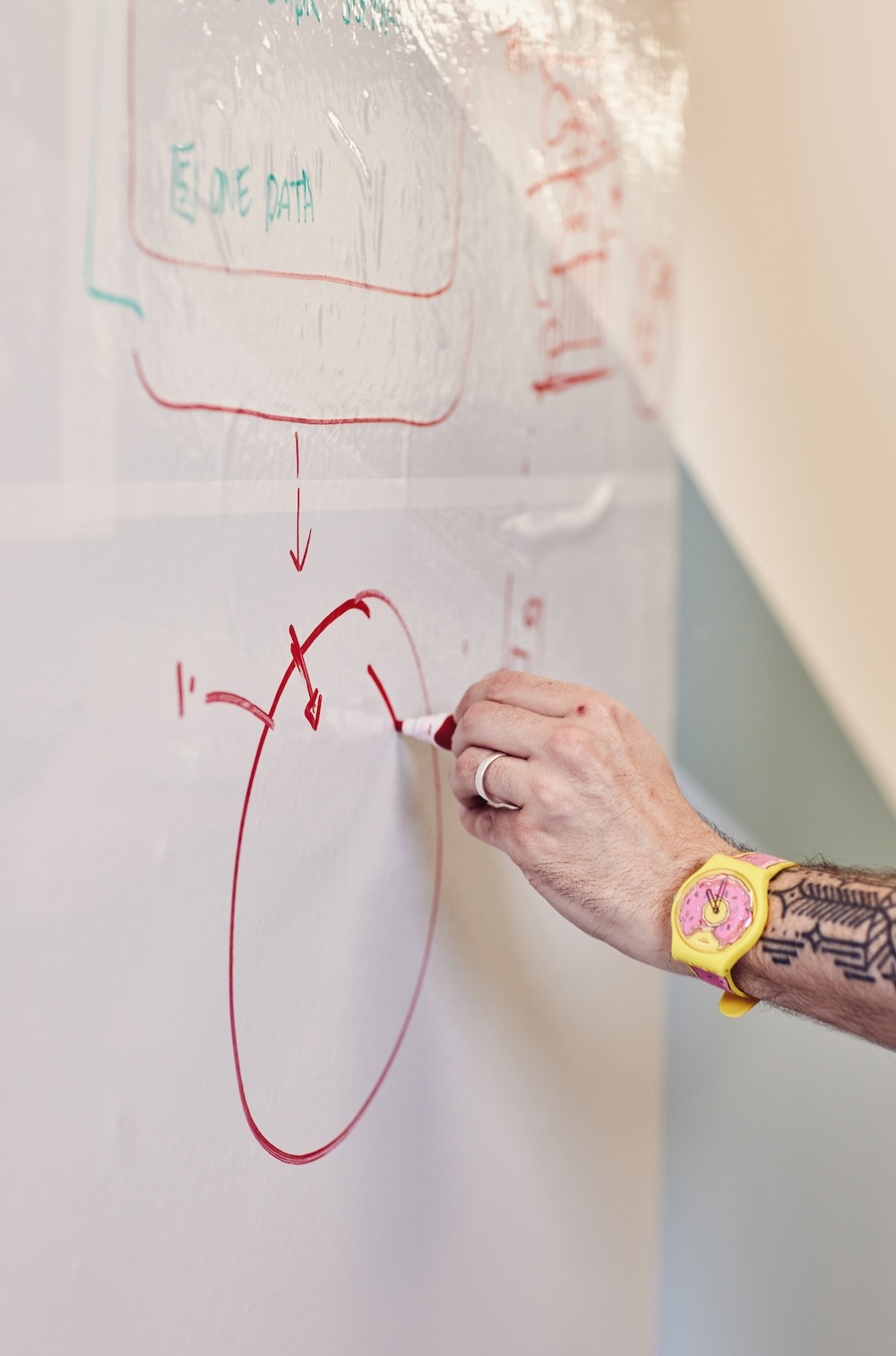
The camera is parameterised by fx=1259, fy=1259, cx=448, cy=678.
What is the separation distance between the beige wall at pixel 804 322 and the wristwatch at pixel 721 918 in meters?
0.40

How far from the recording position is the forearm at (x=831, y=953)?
0.59m

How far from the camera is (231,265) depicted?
563mm

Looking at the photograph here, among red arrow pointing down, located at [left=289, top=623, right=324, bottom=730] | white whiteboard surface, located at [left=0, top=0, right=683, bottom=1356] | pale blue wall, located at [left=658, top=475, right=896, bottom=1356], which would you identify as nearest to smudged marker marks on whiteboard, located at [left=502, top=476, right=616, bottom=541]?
white whiteboard surface, located at [left=0, top=0, right=683, bottom=1356]

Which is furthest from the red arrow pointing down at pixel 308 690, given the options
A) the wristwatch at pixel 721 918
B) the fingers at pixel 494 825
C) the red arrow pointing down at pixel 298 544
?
the wristwatch at pixel 721 918

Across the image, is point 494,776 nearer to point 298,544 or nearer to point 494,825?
point 494,825

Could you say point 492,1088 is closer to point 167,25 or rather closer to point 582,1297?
point 582,1297

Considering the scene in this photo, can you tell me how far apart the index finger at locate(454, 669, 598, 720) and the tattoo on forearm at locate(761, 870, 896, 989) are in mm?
139

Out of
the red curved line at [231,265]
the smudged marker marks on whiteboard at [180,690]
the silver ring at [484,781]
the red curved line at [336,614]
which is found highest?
the red curved line at [231,265]

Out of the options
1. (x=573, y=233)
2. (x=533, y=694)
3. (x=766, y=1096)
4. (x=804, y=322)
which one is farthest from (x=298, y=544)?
(x=766, y=1096)

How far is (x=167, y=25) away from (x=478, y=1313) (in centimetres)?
76

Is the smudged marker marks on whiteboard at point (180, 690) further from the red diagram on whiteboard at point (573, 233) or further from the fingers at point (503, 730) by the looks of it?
the red diagram on whiteboard at point (573, 233)

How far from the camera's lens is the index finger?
26.4 inches

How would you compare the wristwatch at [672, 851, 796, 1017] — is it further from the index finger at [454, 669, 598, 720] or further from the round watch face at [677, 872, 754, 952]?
the index finger at [454, 669, 598, 720]

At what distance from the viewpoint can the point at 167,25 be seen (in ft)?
1.68
